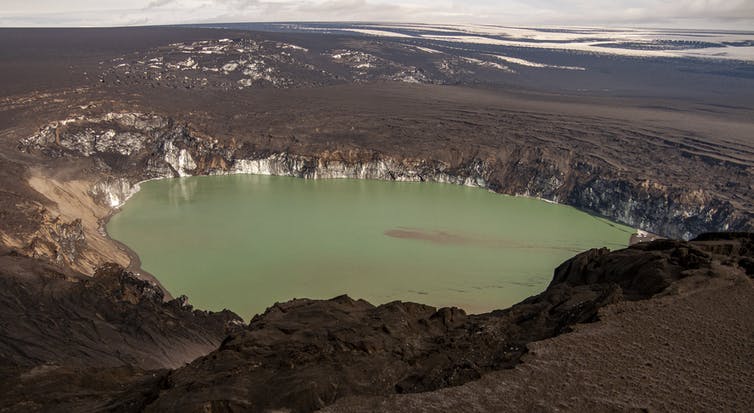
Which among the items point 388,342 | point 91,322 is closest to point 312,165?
point 91,322

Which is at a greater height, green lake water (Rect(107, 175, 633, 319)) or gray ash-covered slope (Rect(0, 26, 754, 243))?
gray ash-covered slope (Rect(0, 26, 754, 243))

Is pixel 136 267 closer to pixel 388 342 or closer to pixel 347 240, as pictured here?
pixel 347 240

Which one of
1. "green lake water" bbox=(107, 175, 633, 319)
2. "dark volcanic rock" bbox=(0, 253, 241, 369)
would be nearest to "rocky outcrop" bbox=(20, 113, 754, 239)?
"green lake water" bbox=(107, 175, 633, 319)

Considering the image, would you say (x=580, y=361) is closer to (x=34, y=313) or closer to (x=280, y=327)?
(x=280, y=327)

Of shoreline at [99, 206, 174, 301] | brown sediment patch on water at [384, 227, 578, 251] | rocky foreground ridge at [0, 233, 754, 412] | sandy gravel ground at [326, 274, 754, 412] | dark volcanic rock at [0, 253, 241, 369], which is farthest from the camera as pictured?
brown sediment patch on water at [384, 227, 578, 251]

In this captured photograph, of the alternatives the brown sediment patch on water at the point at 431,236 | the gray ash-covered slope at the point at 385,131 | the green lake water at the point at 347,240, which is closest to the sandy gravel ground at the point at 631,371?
the green lake water at the point at 347,240

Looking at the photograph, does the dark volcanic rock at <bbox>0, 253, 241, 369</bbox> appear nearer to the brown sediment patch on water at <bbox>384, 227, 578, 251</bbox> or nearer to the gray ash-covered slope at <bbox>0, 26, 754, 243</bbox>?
the brown sediment patch on water at <bbox>384, 227, 578, 251</bbox>

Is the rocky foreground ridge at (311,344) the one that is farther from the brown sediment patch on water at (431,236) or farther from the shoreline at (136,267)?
the brown sediment patch on water at (431,236)
